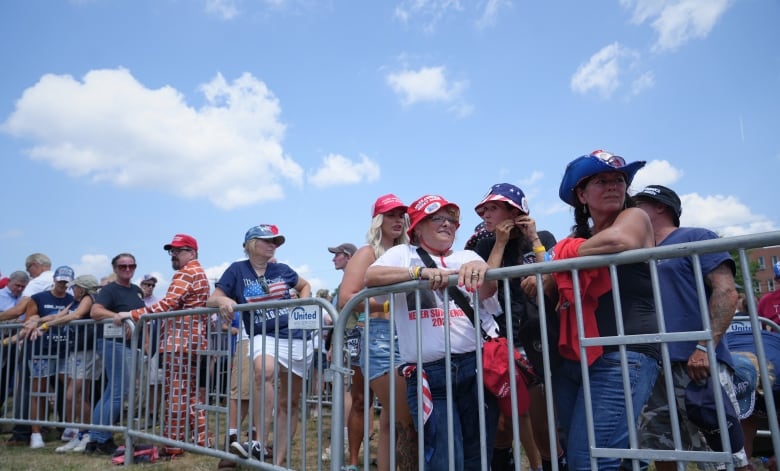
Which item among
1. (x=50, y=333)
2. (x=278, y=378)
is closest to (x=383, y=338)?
(x=278, y=378)

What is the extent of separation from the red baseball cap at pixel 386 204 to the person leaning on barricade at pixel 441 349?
814mm

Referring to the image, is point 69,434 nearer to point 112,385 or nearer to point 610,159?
point 112,385

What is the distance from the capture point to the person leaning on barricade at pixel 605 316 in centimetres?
224

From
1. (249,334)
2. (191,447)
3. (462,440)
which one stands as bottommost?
(191,447)

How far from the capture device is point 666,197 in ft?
10.5

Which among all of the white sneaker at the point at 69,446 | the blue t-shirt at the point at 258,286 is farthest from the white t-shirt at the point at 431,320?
the white sneaker at the point at 69,446

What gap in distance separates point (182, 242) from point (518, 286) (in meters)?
3.90

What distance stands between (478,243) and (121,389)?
3.96m

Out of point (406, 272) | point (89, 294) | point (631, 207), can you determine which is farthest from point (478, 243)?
point (89, 294)

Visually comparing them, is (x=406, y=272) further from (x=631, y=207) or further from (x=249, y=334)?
(x=249, y=334)

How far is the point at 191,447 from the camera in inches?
175

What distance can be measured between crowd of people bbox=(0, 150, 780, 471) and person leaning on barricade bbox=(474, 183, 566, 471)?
1 centimetres

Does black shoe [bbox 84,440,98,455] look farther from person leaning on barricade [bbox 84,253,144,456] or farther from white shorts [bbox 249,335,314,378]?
white shorts [bbox 249,335,314,378]

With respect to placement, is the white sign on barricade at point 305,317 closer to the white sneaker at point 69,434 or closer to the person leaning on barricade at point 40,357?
the person leaning on barricade at point 40,357
